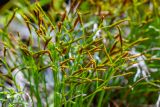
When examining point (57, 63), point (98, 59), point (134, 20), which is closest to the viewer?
point (57, 63)

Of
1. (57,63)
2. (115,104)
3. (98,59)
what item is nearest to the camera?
(57,63)

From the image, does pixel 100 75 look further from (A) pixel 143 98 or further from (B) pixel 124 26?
(B) pixel 124 26

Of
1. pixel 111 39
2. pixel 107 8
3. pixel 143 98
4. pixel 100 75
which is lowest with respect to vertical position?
pixel 143 98

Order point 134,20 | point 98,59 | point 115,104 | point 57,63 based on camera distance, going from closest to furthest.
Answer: point 57,63 → point 98,59 → point 115,104 → point 134,20

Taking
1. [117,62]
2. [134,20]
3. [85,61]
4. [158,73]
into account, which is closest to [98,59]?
[85,61]

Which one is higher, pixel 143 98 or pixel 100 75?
pixel 100 75

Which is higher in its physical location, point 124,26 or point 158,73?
point 124,26

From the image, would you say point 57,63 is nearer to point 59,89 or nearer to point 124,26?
point 59,89

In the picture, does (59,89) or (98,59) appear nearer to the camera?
(59,89)

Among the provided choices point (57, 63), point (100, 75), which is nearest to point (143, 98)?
point (100, 75)
